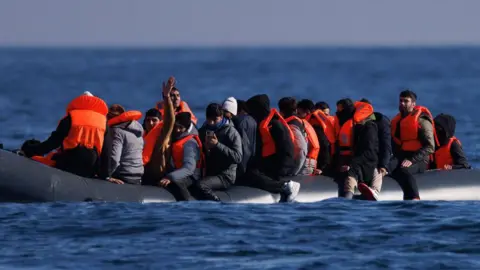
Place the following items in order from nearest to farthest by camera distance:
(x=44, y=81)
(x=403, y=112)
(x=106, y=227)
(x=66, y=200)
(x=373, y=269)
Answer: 1. (x=373, y=269)
2. (x=106, y=227)
3. (x=66, y=200)
4. (x=403, y=112)
5. (x=44, y=81)

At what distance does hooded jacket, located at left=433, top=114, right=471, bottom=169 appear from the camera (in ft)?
72.0

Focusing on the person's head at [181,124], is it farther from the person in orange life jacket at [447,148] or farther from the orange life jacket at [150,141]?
the person in orange life jacket at [447,148]

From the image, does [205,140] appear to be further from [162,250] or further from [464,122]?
[464,122]

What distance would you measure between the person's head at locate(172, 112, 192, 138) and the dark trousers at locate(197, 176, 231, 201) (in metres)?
0.68

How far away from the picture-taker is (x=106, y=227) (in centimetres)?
1811

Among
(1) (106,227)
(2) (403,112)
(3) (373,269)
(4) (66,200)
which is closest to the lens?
(3) (373,269)

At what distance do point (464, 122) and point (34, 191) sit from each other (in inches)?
934

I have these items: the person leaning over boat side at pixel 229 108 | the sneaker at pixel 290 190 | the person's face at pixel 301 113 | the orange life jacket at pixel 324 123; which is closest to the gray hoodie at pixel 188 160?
the person leaning over boat side at pixel 229 108

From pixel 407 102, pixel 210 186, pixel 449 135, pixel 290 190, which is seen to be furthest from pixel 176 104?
pixel 449 135

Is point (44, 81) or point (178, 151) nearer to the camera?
point (178, 151)

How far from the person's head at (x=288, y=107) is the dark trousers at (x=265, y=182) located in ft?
2.92

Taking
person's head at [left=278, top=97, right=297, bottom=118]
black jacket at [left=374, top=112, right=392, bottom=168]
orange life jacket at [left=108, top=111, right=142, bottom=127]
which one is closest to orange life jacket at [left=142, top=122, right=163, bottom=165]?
orange life jacket at [left=108, top=111, right=142, bottom=127]

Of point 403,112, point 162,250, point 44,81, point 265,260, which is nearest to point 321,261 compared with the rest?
point 265,260

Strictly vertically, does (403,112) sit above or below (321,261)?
above
